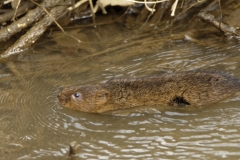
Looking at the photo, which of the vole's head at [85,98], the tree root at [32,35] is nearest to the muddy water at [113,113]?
the vole's head at [85,98]

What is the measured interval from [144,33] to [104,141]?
3.11m

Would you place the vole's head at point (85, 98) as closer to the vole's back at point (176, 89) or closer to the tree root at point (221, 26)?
the vole's back at point (176, 89)

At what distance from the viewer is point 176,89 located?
5262mm

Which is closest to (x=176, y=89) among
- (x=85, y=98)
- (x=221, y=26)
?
(x=85, y=98)

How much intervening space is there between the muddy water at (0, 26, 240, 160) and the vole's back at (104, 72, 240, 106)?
111 mm

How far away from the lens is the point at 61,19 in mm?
8250

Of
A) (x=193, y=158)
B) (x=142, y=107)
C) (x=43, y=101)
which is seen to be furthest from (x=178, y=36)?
(x=193, y=158)

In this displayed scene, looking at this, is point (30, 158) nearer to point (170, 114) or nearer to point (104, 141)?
point (104, 141)

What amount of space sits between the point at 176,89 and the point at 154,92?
264mm

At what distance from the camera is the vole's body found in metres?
5.20

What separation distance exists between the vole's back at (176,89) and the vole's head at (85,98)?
14cm

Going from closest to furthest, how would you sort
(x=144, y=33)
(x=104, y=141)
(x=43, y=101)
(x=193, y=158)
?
(x=193, y=158)
(x=104, y=141)
(x=43, y=101)
(x=144, y=33)

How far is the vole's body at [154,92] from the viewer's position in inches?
205

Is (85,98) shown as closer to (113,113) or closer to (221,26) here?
(113,113)
